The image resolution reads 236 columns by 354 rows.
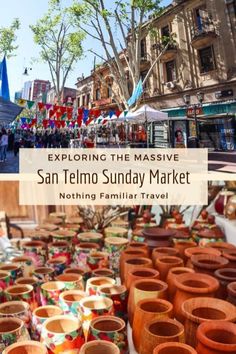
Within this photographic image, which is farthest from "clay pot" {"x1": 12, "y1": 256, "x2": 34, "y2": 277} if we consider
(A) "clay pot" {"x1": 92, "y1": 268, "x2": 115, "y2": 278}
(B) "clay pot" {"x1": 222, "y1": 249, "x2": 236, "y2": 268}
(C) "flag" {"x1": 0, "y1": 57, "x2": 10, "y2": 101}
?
(C) "flag" {"x1": 0, "y1": 57, "x2": 10, "y2": 101}

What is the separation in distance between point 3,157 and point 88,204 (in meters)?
9.08

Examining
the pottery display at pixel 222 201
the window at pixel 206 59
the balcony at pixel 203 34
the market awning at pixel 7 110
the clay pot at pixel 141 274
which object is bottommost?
the clay pot at pixel 141 274

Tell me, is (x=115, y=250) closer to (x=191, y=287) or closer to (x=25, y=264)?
(x=25, y=264)

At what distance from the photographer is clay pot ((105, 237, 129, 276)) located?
2049 mm

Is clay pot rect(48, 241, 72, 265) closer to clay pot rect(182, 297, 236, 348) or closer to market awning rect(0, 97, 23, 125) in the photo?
clay pot rect(182, 297, 236, 348)

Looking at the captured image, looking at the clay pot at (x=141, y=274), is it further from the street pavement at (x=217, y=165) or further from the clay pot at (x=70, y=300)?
the street pavement at (x=217, y=165)

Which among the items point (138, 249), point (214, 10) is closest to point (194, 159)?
point (214, 10)

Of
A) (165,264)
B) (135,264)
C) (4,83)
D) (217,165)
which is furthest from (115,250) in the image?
(217,165)

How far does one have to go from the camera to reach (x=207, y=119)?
1505 centimetres

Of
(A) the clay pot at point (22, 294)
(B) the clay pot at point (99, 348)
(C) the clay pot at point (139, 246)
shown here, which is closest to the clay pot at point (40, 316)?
(A) the clay pot at point (22, 294)

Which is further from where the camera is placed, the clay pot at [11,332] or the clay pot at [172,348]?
the clay pot at [11,332]

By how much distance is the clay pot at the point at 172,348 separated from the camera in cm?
100

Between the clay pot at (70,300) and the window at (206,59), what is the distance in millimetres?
15660

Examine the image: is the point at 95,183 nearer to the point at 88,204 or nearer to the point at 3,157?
the point at 88,204
